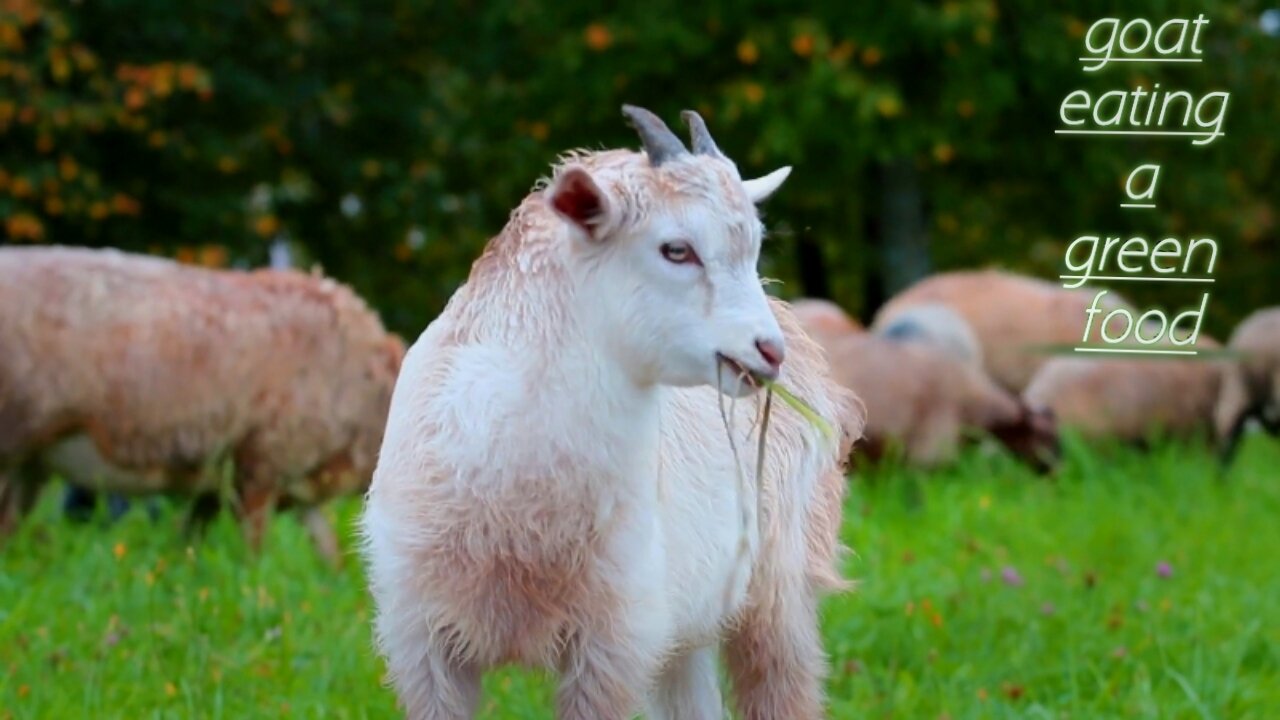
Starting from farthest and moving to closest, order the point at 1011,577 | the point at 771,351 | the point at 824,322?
the point at 824,322
the point at 1011,577
the point at 771,351

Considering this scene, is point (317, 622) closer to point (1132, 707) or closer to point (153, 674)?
point (153, 674)

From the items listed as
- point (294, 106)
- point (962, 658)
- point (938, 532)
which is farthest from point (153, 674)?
point (294, 106)

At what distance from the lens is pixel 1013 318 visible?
13.1 metres

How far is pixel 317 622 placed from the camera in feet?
21.1

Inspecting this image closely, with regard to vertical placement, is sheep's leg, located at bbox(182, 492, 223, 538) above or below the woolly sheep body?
below

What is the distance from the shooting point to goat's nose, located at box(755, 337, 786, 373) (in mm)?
3643

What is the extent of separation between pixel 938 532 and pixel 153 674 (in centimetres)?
413

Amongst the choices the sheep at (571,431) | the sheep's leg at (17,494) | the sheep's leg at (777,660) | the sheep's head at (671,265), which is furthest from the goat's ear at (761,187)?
the sheep's leg at (17,494)

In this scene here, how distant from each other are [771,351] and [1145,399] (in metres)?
8.13

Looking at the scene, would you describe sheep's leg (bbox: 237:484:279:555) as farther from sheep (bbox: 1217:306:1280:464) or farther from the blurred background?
the blurred background

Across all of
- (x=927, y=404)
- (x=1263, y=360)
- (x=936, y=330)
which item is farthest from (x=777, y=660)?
(x=936, y=330)

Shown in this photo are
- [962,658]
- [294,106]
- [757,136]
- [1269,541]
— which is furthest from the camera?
[294,106]

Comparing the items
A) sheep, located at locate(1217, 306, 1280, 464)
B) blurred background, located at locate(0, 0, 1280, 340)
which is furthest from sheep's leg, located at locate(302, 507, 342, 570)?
blurred background, located at locate(0, 0, 1280, 340)

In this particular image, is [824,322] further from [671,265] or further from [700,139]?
[671,265]
